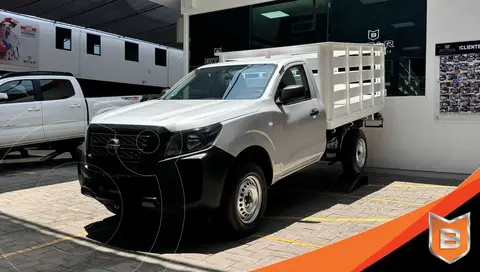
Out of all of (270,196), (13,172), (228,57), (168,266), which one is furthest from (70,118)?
(168,266)

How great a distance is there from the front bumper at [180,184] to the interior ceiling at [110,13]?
34.5 ft

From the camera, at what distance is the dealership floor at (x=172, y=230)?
432 cm

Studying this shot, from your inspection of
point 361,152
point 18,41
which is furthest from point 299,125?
point 18,41

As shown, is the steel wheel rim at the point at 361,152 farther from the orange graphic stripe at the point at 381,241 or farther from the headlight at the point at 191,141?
the orange graphic stripe at the point at 381,241

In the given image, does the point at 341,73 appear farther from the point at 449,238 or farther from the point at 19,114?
the point at 19,114

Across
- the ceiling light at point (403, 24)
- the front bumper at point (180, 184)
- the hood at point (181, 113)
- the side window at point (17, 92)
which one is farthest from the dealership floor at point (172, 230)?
the ceiling light at point (403, 24)

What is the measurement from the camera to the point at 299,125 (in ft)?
19.1

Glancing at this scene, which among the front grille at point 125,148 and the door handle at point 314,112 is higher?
the door handle at point 314,112

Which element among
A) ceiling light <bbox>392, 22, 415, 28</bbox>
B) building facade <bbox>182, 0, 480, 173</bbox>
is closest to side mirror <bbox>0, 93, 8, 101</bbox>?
building facade <bbox>182, 0, 480, 173</bbox>

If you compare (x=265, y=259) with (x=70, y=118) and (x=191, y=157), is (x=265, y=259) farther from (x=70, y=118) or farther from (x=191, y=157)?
(x=70, y=118)

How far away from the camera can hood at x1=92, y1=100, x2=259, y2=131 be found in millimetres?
4430

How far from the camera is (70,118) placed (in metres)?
10.5

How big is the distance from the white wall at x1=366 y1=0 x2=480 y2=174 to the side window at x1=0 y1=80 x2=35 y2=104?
304 inches

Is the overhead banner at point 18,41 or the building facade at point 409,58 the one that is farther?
the overhead banner at point 18,41
